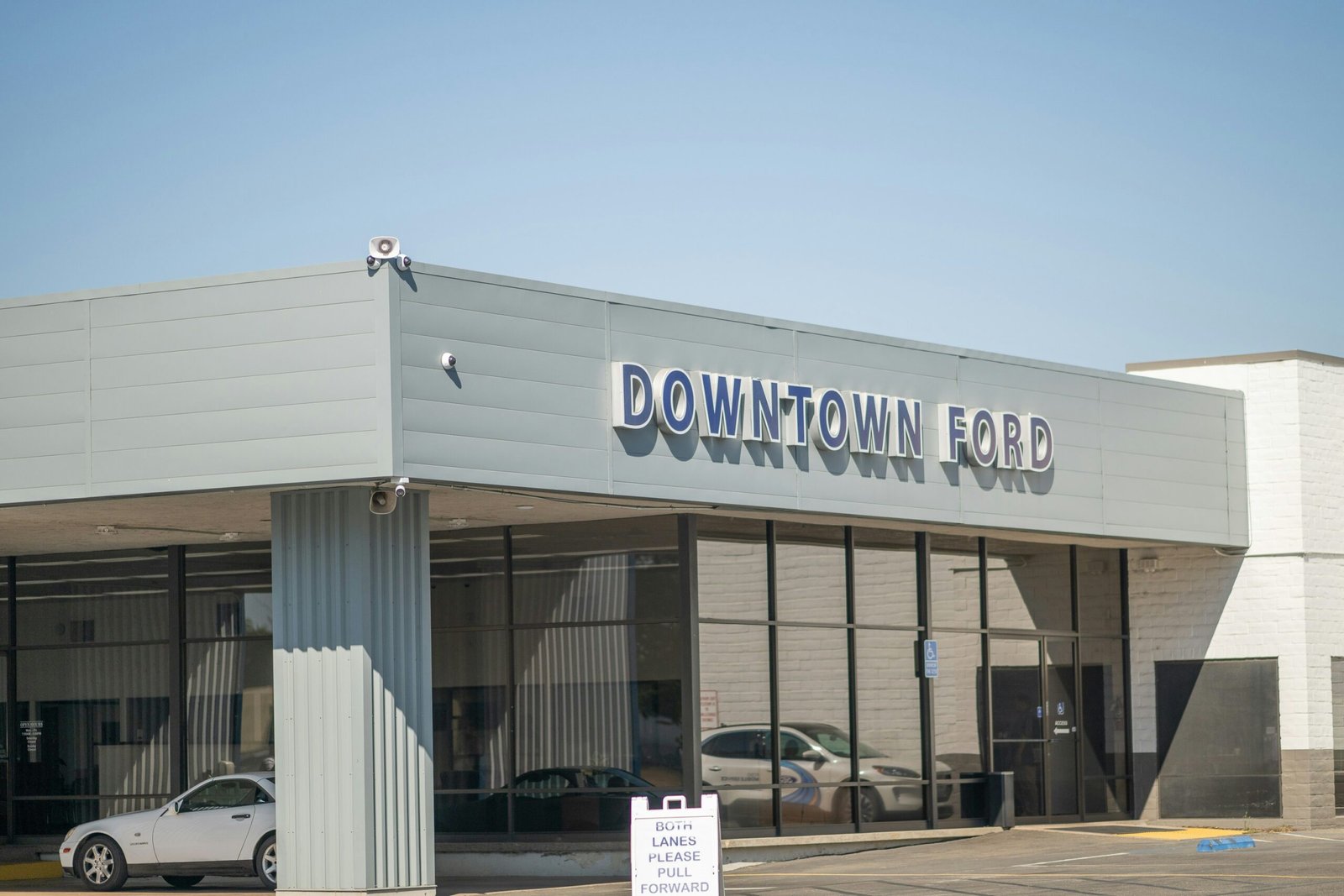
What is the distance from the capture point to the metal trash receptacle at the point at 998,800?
74.6 feet

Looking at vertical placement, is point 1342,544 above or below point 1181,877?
above

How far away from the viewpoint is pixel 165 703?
71.5 ft

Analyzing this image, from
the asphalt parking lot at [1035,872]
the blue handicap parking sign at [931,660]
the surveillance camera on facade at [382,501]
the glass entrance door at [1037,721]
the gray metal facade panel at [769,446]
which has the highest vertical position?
the gray metal facade panel at [769,446]

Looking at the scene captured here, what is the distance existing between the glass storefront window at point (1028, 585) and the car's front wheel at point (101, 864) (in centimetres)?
1124

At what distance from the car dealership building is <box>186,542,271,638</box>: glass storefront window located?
0.17 ft

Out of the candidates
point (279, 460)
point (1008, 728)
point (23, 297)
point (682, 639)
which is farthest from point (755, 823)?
point (23, 297)

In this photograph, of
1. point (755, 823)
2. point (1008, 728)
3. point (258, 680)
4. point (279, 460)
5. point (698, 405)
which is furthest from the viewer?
point (1008, 728)

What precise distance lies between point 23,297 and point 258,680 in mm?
6393

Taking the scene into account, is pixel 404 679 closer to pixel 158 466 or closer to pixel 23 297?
pixel 158 466

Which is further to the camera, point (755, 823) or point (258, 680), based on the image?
point (258, 680)

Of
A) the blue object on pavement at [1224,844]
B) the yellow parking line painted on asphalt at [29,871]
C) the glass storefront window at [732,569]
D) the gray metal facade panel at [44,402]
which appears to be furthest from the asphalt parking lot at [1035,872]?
the gray metal facade panel at [44,402]

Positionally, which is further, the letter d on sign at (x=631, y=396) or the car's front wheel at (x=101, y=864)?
the car's front wheel at (x=101, y=864)

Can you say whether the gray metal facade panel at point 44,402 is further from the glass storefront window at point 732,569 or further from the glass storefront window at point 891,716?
the glass storefront window at point 891,716

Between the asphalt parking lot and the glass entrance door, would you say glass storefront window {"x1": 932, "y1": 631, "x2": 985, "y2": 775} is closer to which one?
the glass entrance door
